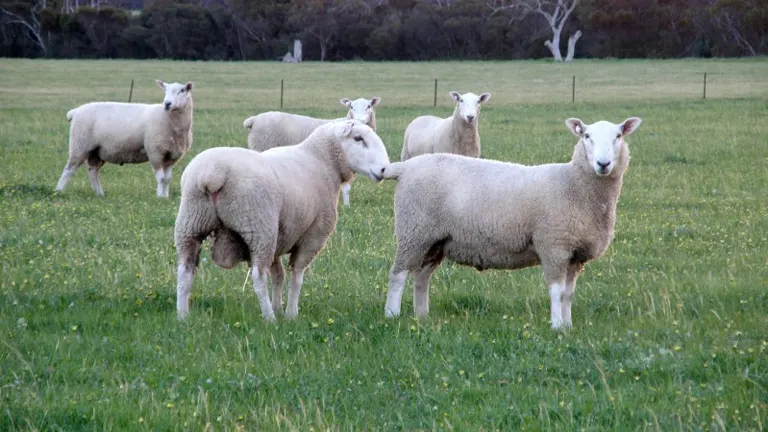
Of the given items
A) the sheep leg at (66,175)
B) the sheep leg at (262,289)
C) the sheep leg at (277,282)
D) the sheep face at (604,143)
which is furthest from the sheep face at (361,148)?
the sheep leg at (66,175)

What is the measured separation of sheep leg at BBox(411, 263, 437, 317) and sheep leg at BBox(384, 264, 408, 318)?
130 mm

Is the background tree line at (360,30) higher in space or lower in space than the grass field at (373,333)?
higher

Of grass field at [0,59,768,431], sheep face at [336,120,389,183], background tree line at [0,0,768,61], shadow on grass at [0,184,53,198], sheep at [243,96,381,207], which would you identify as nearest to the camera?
grass field at [0,59,768,431]

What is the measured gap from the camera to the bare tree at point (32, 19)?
76.3 meters

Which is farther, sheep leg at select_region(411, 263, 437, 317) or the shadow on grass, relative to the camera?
the shadow on grass

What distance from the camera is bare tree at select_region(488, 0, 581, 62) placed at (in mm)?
78438

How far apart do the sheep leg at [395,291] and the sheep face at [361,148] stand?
0.87 metres

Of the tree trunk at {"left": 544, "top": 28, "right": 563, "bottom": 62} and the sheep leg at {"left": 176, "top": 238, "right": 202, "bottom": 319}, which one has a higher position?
the tree trunk at {"left": 544, "top": 28, "right": 563, "bottom": 62}

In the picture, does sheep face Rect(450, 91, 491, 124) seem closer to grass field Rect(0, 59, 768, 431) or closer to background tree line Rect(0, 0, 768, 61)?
grass field Rect(0, 59, 768, 431)

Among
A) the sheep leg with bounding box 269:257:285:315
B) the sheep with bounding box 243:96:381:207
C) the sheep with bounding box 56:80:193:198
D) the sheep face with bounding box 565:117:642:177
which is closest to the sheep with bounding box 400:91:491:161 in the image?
the sheep with bounding box 243:96:381:207

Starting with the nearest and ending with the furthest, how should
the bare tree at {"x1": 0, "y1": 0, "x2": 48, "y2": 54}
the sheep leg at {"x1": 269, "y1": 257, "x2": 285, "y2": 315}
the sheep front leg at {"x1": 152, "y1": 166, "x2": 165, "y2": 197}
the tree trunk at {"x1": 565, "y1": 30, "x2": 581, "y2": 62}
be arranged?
the sheep leg at {"x1": 269, "y1": 257, "x2": 285, "y2": 315} < the sheep front leg at {"x1": 152, "y1": 166, "x2": 165, "y2": 197} < the bare tree at {"x1": 0, "y1": 0, "x2": 48, "y2": 54} < the tree trunk at {"x1": 565, "y1": 30, "x2": 581, "y2": 62}

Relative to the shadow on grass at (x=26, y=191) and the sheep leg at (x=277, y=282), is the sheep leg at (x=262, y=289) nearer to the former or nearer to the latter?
the sheep leg at (x=277, y=282)

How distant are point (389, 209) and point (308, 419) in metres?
8.26

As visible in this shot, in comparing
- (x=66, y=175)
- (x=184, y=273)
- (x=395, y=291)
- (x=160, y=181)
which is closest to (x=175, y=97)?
(x=160, y=181)
